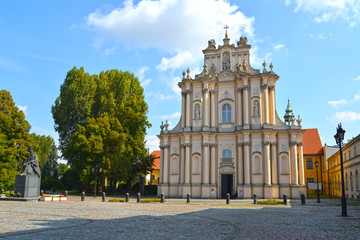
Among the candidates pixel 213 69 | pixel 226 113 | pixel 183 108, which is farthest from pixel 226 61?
pixel 183 108

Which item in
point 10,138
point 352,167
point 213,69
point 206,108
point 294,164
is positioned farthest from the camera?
point 213,69

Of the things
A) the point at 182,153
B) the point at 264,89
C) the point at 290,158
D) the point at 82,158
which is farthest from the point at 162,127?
the point at 290,158

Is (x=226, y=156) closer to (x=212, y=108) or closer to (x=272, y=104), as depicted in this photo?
(x=212, y=108)

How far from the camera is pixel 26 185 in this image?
24.2 m

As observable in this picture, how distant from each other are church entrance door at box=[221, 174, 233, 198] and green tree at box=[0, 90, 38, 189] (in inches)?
952

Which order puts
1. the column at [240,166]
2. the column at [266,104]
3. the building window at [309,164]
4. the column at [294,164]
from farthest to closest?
the building window at [309,164]
the column at [266,104]
the column at [240,166]
the column at [294,164]

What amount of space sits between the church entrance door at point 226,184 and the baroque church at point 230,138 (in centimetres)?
12

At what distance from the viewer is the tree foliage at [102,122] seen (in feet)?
126

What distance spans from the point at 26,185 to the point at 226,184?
21915 mm

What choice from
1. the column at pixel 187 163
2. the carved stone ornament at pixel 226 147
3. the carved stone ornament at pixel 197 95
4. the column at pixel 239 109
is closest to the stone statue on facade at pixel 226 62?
the column at pixel 239 109

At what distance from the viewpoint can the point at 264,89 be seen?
36.4m

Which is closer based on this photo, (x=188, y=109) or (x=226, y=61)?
(x=188, y=109)

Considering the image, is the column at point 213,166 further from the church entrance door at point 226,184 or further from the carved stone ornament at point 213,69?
the carved stone ornament at point 213,69

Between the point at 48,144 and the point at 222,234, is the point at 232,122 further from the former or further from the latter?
the point at 48,144
